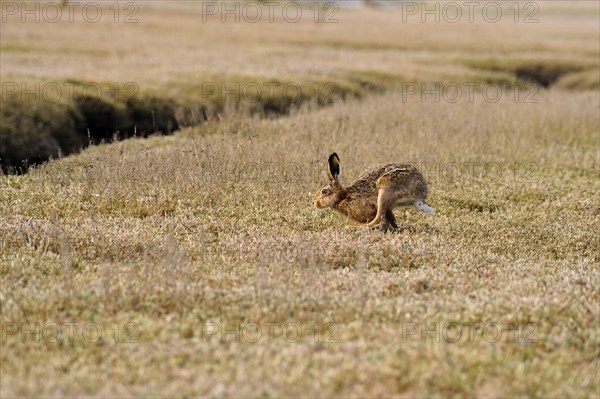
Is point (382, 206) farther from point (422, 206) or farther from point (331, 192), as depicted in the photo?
point (331, 192)

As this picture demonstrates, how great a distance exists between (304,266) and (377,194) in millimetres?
2688

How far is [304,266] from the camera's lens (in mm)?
10188

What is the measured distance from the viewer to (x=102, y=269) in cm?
974

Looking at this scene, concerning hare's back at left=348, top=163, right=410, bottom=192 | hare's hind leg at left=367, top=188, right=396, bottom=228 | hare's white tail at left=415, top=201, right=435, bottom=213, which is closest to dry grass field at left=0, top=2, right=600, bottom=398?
hare's hind leg at left=367, top=188, right=396, bottom=228

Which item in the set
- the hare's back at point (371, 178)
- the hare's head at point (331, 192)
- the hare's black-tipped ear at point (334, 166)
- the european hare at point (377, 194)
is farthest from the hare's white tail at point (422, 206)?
the hare's black-tipped ear at point (334, 166)

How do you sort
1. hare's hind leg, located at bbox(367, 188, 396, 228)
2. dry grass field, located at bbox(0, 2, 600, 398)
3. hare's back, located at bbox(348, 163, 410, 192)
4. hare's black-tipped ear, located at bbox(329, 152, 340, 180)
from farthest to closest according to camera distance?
hare's back, located at bbox(348, 163, 410, 192)
hare's black-tipped ear, located at bbox(329, 152, 340, 180)
hare's hind leg, located at bbox(367, 188, 396, 228)
dry grass field, located at bbox(0, 2, 600, 398)

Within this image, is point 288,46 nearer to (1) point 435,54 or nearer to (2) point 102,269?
(1) point 435,54

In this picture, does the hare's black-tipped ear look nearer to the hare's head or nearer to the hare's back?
the hare's head

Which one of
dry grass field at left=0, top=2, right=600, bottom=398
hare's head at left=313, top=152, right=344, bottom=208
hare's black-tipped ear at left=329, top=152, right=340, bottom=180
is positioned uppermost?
hare's black-tipped ear at left=329, top=152, right=340, bottom=180

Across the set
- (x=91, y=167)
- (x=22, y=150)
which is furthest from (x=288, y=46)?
(x=91, y=167)

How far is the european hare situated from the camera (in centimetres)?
1219

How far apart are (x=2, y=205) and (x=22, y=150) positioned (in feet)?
24.1

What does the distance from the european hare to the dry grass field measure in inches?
17.6

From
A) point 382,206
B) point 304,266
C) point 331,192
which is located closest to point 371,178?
point 382,206
